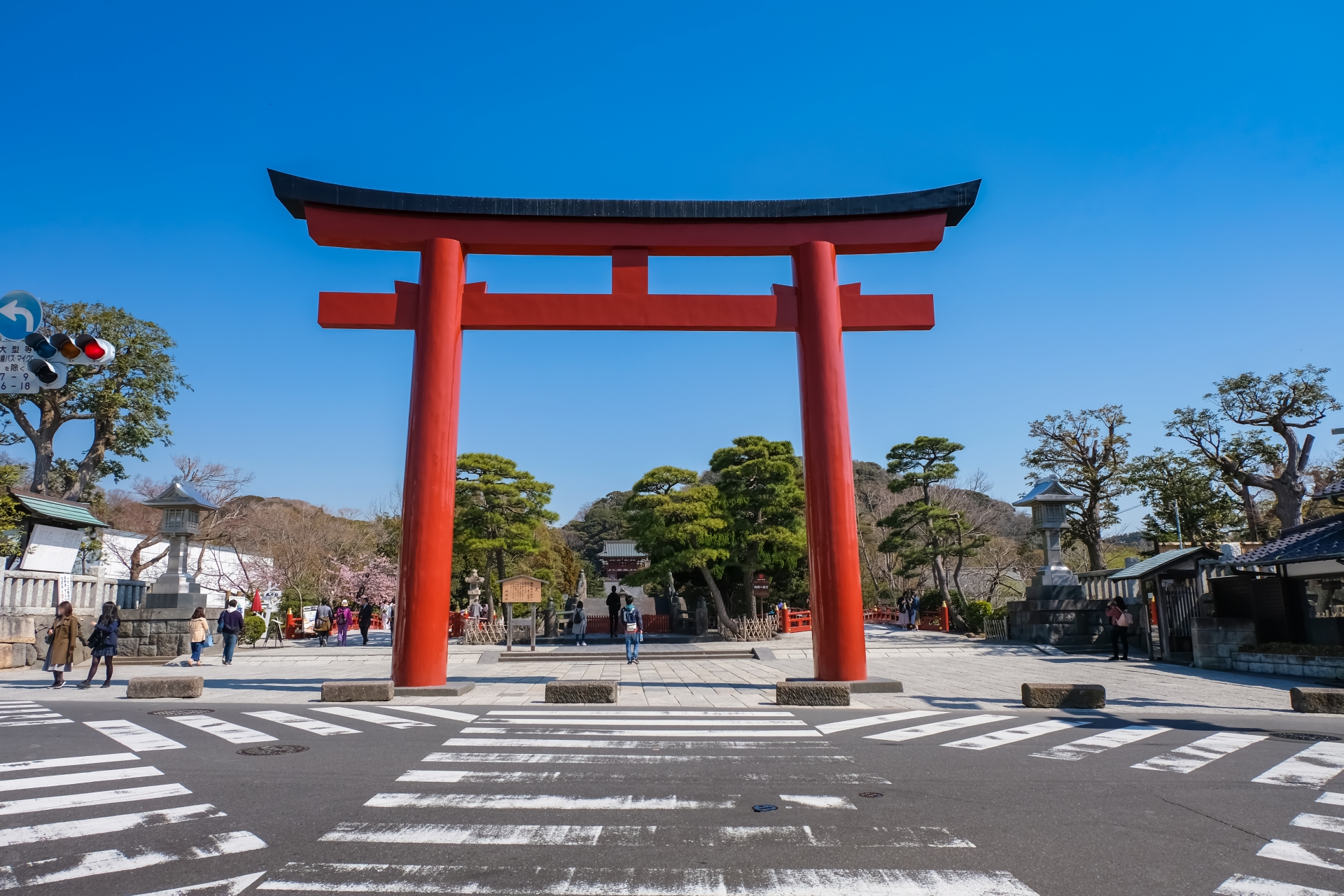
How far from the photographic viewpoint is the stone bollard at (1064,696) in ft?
33.5

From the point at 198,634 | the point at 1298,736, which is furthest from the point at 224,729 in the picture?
the point at 1298,736

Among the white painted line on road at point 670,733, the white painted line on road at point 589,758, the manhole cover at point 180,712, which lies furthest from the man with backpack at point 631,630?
the white painted line on road at point 589,758

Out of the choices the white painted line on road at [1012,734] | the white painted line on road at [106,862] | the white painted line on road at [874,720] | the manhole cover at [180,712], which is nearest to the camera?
the white painted line on road at [106,862]

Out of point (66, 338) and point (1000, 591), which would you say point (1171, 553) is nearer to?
point (66, 338)

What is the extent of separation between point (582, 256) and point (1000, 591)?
34.8 m

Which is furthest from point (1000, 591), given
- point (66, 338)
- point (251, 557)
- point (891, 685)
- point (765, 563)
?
point (66, 338)

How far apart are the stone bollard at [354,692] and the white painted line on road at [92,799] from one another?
553cm

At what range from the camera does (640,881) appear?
3.81 m

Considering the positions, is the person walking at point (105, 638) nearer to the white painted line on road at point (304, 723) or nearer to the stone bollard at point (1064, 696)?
the white painted line on road at point (304, 723)

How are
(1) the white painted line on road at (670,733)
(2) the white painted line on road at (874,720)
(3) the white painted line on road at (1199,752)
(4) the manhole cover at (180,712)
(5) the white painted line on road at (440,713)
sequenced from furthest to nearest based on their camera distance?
(4) the manhole cover at (180,712), (5) the white painted line on road at (440,713), (2) the white painted line on road at (874,720), (1) the white painted line on road at (670,733), (3) the white painted line on road at (1199,752)

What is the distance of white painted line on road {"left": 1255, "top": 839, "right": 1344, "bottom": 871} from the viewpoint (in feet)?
13.4

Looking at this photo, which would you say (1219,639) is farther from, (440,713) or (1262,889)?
(440,713)

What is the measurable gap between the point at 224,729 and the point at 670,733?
4872 millimetres

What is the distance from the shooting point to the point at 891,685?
11766mm
